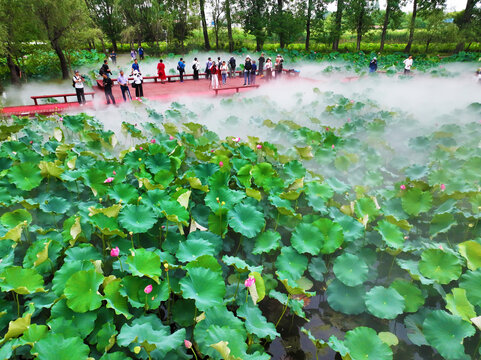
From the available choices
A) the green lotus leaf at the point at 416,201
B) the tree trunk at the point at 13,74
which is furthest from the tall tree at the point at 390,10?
the green lotus leaf at the point at 416,201

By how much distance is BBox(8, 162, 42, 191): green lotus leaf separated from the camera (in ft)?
11.6

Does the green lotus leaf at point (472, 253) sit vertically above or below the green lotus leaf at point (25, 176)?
below

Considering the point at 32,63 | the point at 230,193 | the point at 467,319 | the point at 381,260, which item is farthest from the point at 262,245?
the point at 32,63

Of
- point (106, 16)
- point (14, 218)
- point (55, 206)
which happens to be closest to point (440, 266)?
point (55, 206)

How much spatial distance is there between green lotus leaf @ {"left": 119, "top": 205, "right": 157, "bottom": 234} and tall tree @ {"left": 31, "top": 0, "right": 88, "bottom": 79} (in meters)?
13.7

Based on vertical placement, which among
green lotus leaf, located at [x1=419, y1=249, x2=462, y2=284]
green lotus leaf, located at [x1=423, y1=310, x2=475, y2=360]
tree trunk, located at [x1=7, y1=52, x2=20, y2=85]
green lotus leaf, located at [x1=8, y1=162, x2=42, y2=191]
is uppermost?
tree trunk, located at [x1=7, y1=52, x2=20, y2=85]

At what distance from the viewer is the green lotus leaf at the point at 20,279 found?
226cm

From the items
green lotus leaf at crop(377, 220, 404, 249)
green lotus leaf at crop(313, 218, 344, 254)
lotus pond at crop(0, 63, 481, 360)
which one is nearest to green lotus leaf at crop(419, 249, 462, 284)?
lotus pond at crop(0, 63, 481, 360)

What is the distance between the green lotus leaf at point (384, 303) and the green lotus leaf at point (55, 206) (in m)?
3.05

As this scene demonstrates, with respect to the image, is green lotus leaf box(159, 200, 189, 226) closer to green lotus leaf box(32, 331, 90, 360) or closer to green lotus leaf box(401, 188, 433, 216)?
green lotus leaf box(32, 331, 90, 360)

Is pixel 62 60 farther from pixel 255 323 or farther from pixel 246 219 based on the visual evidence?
pixel 255 323

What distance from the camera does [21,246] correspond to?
2998 mm

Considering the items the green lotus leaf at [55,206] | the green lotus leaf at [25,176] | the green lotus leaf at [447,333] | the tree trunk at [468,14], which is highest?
the tree trunk at [468,14]

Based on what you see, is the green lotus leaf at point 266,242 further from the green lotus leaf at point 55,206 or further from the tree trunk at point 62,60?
the tree trunk at point 62,60
